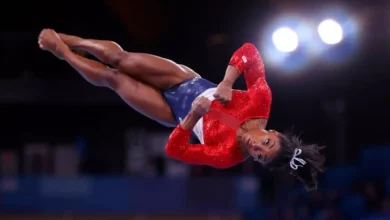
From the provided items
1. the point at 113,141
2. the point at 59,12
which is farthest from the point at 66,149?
the point at 59,12

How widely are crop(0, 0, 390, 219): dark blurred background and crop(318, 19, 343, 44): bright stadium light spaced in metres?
0.03

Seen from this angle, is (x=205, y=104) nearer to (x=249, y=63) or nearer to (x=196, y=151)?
(x=196, y=151)

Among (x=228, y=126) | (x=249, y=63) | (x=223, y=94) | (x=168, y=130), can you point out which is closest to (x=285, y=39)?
(x=249, y=63)

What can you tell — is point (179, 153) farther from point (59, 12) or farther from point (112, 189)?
point (112, 189)

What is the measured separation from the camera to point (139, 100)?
2.97m

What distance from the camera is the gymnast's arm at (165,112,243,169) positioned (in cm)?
268

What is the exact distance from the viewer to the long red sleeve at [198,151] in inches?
106

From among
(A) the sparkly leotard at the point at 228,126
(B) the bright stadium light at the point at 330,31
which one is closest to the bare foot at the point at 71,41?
(A) the sparkly leotard at the point at 228,126

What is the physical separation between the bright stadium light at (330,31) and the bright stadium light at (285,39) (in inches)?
8.3

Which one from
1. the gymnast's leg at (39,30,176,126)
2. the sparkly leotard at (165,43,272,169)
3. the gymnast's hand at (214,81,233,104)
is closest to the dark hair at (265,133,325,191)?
the sparkly leotard at (165,43,272,169)

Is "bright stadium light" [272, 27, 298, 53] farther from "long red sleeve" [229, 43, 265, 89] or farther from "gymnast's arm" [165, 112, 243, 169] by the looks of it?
"gymnast's arm" [165, 112, 243, 169]

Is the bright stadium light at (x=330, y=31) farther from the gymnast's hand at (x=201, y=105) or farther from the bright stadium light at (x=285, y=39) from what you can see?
the gymnast's hand at (x=201, y=105)

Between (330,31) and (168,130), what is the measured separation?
10.9 feet

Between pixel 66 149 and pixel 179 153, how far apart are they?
4.98 metres
